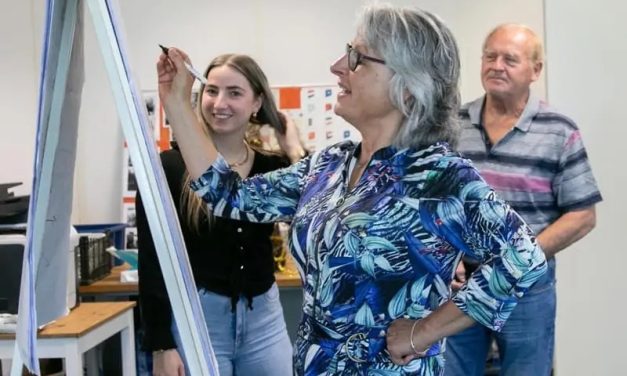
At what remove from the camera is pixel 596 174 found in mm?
3359

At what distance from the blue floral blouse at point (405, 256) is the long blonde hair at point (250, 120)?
507 millimetres

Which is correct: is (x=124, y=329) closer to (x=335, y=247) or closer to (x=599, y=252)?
(x=335, y=247)

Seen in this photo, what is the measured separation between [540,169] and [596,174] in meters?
1.46

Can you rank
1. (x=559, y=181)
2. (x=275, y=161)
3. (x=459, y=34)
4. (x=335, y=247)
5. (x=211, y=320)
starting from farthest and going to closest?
(x=459, y=34), (x=559, y=181), (x=275, y=161), (x=211, y=320), (x=335, y=247)

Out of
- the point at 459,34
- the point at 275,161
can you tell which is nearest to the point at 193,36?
the point at 459,34

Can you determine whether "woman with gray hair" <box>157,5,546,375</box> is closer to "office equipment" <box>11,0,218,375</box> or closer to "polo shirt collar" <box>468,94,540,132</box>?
"office equipment" <box>11,0,218,375</box>

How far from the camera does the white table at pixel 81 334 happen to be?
7.41 feet

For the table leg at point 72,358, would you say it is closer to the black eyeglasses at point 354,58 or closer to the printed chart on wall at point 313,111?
the black eyeglasses at point 354,58

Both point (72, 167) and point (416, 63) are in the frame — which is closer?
point (72, 167)

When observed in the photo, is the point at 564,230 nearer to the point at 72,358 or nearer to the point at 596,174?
the point at 596,174

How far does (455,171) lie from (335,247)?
0.28m

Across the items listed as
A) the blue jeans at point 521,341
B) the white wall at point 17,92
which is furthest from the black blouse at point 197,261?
the white wall at point 17,92

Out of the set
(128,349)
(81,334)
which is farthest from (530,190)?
(128,349)

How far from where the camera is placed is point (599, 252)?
3.38 meters
